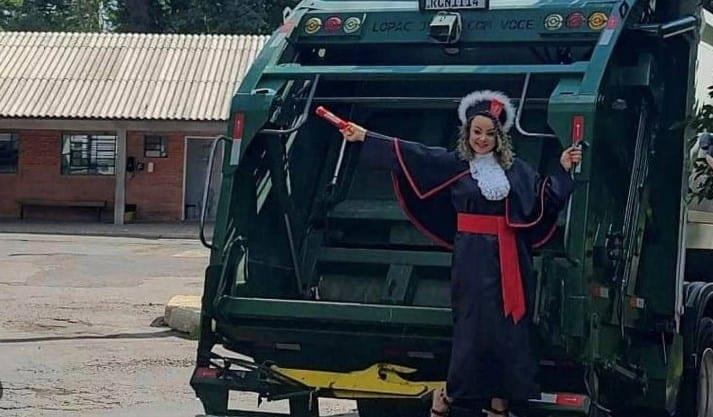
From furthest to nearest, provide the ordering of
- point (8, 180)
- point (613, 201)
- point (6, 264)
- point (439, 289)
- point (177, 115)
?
point (8, 180)
point (177, 115)
point (6, 264)
point (439, 289)
point (613, 201)

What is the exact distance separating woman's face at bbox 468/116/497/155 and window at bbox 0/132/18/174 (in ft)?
81.7

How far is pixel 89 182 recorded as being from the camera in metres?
28.9

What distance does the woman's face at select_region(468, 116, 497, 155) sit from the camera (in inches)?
223

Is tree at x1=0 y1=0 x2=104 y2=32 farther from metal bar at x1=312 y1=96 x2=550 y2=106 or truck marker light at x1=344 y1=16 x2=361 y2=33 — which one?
metal bar at x1=312 y1=96 x2=550 y2=106

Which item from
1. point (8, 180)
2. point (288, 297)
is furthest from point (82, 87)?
point (288, 297)

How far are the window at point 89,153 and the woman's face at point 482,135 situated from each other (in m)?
24.1

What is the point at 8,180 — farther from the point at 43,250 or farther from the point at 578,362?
the point at 578,362

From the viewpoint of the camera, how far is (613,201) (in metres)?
6.13

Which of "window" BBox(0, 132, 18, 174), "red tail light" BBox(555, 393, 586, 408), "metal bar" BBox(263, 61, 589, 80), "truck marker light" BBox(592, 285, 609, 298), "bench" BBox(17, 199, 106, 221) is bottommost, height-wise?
"bench" BBox(17, 199, 106, 221)

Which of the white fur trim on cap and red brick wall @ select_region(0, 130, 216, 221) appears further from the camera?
red brick wall @ select_region(0, 130, 216, 221)

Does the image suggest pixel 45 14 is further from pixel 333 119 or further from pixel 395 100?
pixel 333 119

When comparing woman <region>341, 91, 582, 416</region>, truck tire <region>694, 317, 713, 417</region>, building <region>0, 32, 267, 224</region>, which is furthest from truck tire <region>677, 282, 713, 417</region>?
building <region>0, 32, 267, 224</region>

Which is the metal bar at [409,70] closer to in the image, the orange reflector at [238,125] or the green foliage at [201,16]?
the orange reflector at [238,125]

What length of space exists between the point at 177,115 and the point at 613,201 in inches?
835
